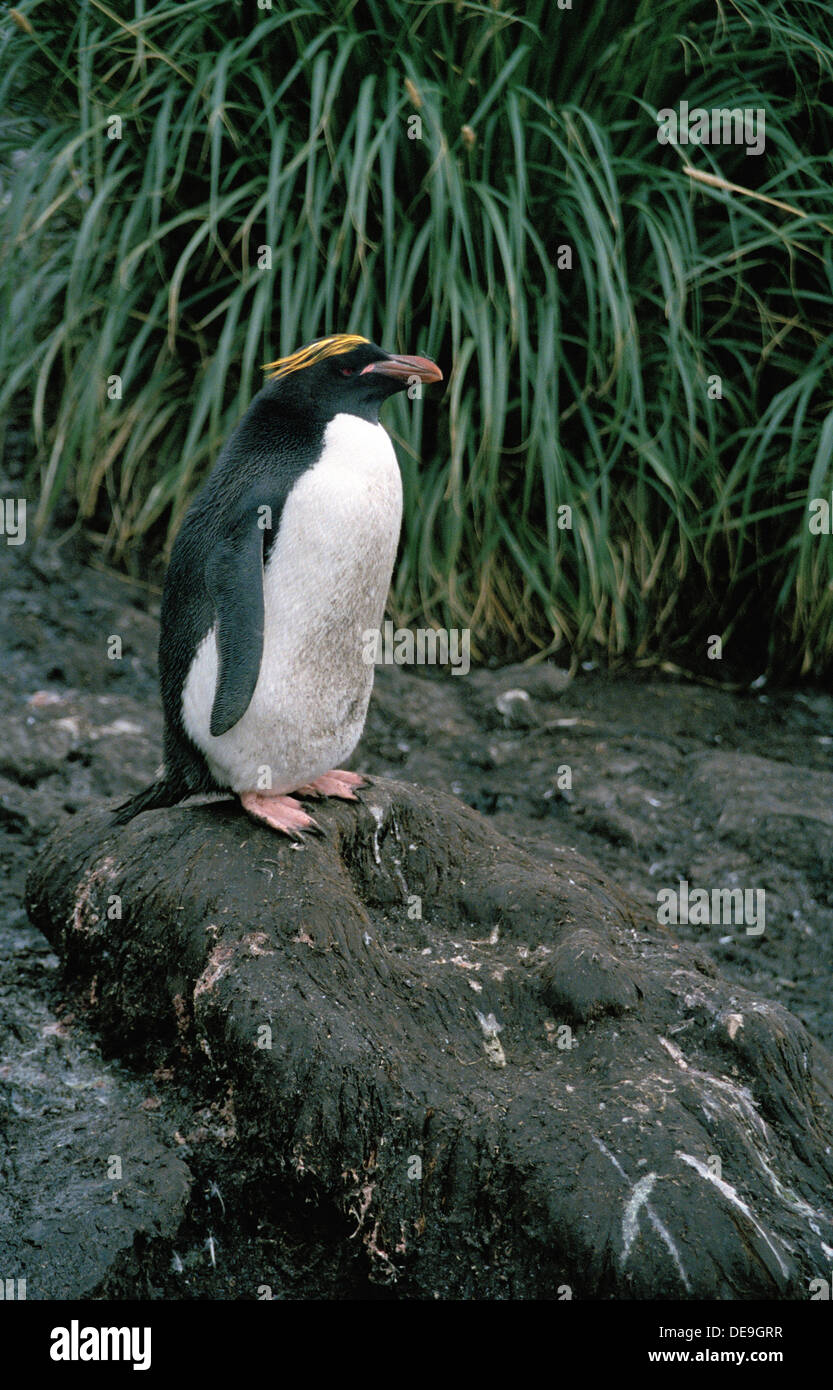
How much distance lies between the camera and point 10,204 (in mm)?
5344

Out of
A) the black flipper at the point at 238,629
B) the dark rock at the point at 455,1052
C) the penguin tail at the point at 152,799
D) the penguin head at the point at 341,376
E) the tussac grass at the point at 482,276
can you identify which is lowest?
the dark rock at the point at 455,1052

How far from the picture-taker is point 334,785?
332 cm

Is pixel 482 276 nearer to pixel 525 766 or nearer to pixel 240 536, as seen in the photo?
pixel 525 766

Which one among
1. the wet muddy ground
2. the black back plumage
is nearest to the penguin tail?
the black back plumage

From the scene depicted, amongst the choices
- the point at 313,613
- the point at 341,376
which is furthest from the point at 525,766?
the point at 341,376

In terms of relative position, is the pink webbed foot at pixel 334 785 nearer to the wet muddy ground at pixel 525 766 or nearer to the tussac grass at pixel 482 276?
the wet muddy ground at pixel 525 766

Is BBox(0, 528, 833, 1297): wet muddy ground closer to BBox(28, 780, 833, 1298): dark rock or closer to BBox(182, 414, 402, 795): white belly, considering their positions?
BBox(28, 780, 833, 1298): dark rock

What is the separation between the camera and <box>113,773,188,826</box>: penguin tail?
3264mm

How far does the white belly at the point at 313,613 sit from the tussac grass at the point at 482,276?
6.52ft

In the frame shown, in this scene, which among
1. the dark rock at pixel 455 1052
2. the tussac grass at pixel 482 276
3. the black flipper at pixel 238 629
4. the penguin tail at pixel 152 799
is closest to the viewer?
the dark rock at pixel 455 1052

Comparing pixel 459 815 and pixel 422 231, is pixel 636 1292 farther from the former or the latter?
pixel 422 231

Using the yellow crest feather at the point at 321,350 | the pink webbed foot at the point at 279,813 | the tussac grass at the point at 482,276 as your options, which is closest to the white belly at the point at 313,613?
the pink webbed foot at the point at 279,813

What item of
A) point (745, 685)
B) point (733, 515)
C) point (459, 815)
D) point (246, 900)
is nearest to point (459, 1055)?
point (246, 900)

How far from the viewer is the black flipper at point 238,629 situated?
286 cm
